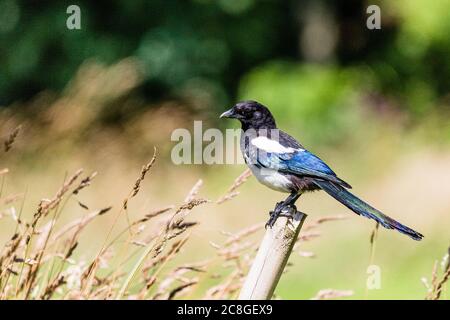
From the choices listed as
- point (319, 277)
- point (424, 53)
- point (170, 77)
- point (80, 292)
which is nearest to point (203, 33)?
point (170, 77)

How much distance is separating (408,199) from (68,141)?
3444 mm

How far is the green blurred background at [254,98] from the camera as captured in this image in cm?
817

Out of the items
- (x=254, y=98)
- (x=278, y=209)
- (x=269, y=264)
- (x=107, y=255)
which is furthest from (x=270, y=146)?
(x=254, y=98)

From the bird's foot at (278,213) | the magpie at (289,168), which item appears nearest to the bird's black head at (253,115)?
the magpie at (289,168)

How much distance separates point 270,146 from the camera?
4.01 m

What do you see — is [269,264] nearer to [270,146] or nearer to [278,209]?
[278,209]

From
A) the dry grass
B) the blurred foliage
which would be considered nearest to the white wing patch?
the dry grass

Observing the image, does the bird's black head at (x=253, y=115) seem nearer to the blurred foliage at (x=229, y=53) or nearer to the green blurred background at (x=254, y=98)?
the green blurred background at (x=254, y=98)

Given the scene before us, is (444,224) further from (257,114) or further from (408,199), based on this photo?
(257,114)

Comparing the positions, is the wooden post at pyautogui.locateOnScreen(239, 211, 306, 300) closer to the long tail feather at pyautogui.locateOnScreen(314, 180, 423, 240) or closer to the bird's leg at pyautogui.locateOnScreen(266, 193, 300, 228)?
the bird's leg at pyautogui.locateOnScreen(266, 193, 300, 228)

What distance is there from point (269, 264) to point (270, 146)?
3.67ft

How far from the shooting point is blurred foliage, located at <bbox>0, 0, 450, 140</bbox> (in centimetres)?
1238

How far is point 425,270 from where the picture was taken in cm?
778

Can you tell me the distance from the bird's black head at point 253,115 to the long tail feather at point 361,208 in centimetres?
54
